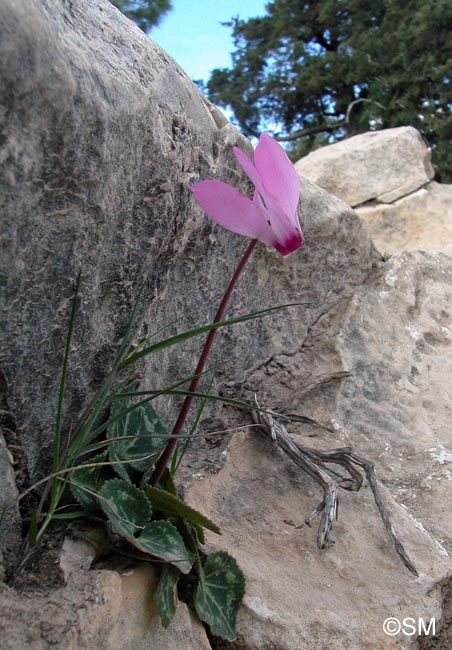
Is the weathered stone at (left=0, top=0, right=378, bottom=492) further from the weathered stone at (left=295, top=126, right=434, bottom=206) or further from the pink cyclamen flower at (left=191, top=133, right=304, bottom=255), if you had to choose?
the weathered stone at (left=295, top=126, right=434, bottom=206)

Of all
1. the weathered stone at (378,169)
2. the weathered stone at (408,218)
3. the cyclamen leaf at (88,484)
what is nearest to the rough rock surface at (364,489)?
the cyclamen leaf at (88,484)

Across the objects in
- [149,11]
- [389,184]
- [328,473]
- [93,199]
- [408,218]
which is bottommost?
[328,473]

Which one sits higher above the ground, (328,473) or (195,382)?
(195,382)

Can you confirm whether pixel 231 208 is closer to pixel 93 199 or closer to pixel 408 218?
pixel 93 199

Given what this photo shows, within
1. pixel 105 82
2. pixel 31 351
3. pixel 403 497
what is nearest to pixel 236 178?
pixel 105 82

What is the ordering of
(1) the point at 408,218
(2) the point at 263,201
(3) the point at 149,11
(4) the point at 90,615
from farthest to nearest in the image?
(3) the point at 149,11
(1) the point at 408,218
(2) the point at 263,201
(4) the point at 90,615

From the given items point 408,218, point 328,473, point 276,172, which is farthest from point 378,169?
point 276,172

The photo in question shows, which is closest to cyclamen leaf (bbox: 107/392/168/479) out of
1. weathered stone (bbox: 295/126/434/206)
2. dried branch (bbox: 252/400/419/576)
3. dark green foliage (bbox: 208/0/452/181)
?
dried branch (bbox: 252/400/419/576)
